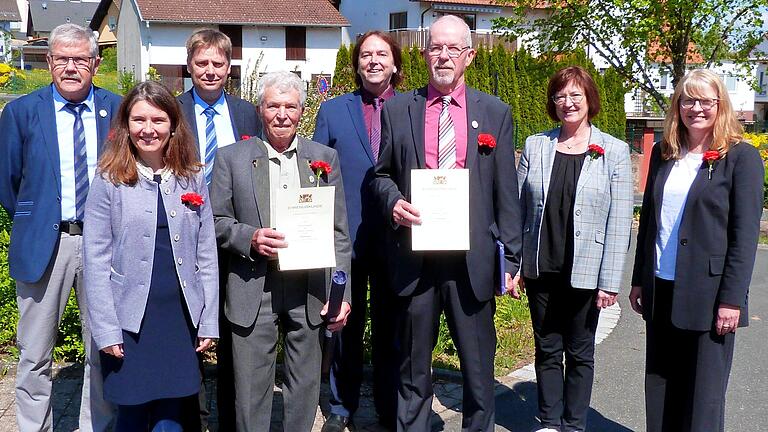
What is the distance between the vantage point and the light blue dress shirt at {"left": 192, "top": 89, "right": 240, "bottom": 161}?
4.72m

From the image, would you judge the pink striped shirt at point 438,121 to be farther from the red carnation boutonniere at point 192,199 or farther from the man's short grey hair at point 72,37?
the man's short grey hair at point 72,37

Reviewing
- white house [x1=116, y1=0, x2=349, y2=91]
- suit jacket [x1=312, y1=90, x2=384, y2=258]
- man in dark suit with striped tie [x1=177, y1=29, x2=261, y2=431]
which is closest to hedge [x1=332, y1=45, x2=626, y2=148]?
white house [x1=116, y1=0, x2=349, y2=91]

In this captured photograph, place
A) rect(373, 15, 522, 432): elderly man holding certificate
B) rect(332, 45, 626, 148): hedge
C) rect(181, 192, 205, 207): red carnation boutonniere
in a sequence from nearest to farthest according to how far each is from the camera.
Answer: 1. rect(181, 192, 205, 207): red carnation boutonniere
2. rect(373, 15, 522, 432): elderly man holding certificate
3. rect(332, 45, 626, 148): hedge

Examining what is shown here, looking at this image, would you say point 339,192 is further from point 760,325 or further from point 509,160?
point 760,325

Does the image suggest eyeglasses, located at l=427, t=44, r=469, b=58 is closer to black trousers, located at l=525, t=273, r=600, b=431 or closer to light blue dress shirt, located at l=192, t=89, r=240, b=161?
light blue dress shirt, located at l=192, t=89, r=240, b=161

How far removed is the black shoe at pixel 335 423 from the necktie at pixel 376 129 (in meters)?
1.68

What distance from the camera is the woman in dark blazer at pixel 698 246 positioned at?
13.4 ft

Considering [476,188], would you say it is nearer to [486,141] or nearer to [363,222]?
[486,141]

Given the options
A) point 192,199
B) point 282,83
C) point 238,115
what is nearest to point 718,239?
point 282,83

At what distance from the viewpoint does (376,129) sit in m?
4.97

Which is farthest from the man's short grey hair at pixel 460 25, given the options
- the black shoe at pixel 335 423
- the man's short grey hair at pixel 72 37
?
the black shoe at pixel 335 423

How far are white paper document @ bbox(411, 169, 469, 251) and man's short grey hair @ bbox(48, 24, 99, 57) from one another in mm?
1936

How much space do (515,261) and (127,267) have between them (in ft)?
6.78

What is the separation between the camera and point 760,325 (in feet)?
26.2
